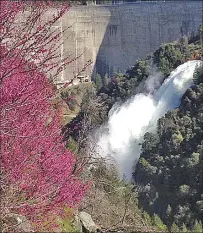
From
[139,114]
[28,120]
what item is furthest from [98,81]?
[28,120]

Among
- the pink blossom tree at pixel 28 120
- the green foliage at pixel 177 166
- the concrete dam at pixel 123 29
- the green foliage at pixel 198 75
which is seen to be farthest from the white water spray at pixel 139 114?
the pink blossom tree at pixel 28 120

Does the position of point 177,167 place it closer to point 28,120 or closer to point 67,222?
point 67,222

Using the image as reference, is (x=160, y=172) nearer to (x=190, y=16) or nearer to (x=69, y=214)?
(x=69, y=214)

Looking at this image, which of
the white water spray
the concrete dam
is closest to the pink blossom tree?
the white water spray

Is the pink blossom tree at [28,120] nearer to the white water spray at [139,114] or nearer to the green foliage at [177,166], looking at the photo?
the green foliage at [177,166]

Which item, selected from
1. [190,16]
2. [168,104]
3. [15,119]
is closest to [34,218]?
[15,119]
